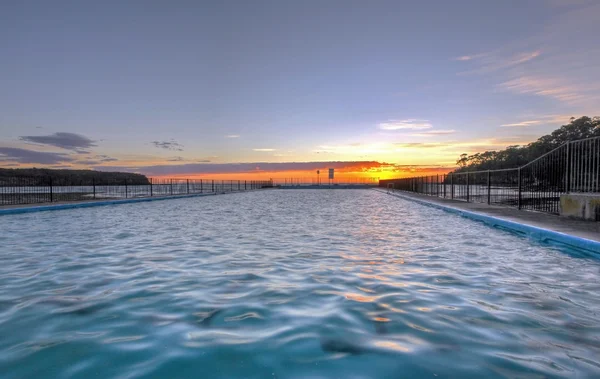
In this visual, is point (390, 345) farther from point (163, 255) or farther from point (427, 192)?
point (427, 192)

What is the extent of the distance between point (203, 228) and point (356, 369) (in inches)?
333

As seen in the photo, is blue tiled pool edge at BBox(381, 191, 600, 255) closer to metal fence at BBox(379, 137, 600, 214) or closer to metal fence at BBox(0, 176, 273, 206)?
metal fence at BBox(379, 137, 600, 214)

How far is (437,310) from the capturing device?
3734mm

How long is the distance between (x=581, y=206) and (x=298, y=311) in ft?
31.7

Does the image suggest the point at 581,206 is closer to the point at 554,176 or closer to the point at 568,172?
the point at 568,172

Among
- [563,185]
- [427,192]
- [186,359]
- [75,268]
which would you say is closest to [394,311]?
[186,359]

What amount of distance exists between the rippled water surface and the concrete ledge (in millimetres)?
3432

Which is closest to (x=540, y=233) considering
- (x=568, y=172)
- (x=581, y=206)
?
(x=581, y=206)

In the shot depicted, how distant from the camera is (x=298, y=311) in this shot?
12.3ft

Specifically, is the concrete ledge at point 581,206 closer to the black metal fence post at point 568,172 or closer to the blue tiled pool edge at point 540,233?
the black metal fence post at point 568,172

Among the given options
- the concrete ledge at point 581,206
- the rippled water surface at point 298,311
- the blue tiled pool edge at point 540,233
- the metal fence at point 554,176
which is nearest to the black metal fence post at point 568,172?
the metal fence at point 554,176

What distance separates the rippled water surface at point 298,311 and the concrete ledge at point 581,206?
3432 mm

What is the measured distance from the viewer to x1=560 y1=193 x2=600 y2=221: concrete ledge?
356 inches

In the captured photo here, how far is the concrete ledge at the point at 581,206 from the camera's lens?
904 cm
